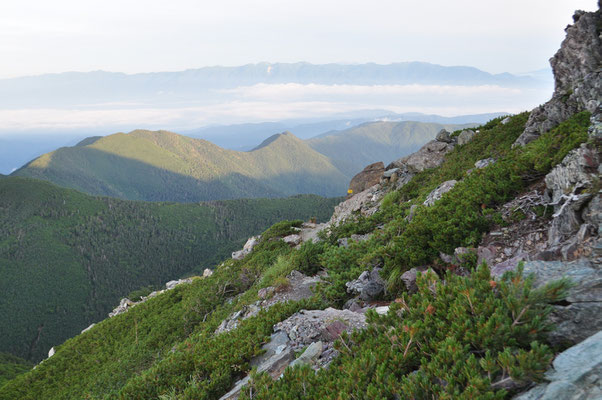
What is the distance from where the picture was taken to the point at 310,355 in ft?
23.8

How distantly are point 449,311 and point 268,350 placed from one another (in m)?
4.84

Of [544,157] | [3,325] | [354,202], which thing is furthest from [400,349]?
[3,325]

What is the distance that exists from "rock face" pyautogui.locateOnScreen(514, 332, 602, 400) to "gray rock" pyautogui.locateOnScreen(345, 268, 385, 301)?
592 centimetres

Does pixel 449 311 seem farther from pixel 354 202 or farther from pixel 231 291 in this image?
pixel 354 202

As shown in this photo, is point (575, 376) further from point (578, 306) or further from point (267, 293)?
point (267, 293)

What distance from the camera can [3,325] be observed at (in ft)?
554

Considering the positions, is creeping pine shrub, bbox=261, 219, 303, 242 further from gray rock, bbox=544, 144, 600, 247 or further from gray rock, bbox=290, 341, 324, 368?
gray rock, bbox=544, 144, 600, 247

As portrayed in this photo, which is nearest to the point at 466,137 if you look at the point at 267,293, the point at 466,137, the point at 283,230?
the point at 466,137

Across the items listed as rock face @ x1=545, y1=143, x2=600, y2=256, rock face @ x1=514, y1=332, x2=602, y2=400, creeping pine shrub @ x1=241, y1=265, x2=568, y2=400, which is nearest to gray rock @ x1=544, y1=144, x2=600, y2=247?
rock face @ x1=545, y1=143, x2=600, y2=256

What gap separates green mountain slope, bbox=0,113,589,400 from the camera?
4.61m

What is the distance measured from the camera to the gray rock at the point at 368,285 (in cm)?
1005

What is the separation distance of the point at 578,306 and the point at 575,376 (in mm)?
1209

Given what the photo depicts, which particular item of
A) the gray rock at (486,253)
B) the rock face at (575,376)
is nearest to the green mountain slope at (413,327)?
the rock face at (575,376)

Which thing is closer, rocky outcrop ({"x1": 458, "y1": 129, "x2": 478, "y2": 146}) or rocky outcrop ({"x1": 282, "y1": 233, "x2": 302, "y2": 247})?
rocky outcrop ({"x1": 282, "y1": 233, "x2": 302, "y2": 247})
